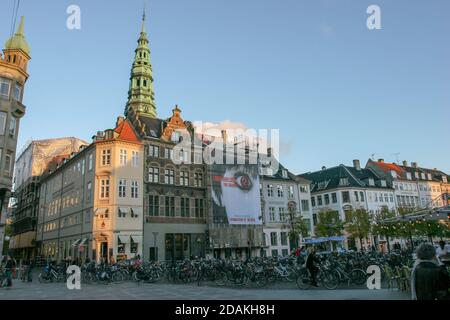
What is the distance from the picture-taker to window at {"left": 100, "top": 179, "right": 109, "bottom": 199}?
36359mm

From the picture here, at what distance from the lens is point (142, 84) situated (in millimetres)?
65688

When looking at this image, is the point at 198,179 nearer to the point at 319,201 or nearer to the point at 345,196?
the point at 319,201

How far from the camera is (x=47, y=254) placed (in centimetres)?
4925

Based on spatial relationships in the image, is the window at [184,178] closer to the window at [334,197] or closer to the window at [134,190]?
the window at [134,190]

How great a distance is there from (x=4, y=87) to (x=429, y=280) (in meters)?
33.8

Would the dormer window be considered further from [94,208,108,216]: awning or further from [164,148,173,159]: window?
[94,208,108,216]: awning

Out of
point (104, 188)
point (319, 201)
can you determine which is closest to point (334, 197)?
point (319, 201)

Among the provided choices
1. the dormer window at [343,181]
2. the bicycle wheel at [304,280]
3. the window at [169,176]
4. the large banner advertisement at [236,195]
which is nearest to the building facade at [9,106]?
the window at [169,176]

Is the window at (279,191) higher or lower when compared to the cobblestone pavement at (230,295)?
higher

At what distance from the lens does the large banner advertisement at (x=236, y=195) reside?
4362 centimetres

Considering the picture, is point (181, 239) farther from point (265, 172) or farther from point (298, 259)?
point (298, 259)

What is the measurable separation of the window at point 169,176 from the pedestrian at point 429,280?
120 ft

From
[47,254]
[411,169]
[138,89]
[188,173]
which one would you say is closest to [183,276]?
[188,173]

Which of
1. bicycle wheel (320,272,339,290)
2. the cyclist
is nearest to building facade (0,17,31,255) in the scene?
the cyclist
